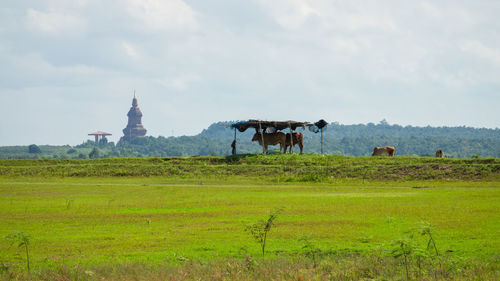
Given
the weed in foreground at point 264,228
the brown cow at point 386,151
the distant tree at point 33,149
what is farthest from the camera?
the distant tree at point 33,149

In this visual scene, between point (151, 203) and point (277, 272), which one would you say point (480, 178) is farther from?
point (277, 272)

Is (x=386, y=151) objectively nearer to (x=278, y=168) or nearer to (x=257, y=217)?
(x=278, y=168)

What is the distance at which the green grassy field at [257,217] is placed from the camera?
14.7 meters

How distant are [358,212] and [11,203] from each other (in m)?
16.7

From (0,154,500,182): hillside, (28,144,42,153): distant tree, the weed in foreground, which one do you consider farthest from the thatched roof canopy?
(28,144,42,153): distant tree

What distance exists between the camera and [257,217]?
70.6 ft

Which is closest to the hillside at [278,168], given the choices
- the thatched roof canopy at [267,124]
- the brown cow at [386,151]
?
the thatched roof canopy at [267,124]

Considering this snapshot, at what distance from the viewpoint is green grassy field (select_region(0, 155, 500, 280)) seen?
579 inches

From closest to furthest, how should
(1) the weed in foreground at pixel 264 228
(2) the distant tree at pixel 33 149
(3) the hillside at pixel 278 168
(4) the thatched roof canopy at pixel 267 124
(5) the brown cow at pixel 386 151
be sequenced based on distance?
(1) the weed in foreground at pixel 264 228, (3) the hillside at pixel 278 168, (4) the thatched roof canopy at pixel 267 124, (5) the brown cow at pixel 386 151, (2) the distant tree at pixel 33 149

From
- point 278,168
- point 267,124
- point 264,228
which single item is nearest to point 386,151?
point 267,124

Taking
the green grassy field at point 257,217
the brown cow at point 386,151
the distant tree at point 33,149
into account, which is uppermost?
the distant tree at point 33,149

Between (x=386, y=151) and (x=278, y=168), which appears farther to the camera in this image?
(x=386, y=151)

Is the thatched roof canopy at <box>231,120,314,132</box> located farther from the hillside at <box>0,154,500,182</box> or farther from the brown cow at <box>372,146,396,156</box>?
the brown cow at <box>372,146,396,156</box>

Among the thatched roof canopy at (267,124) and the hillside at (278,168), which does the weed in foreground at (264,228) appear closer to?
the hillside at (278,168)
